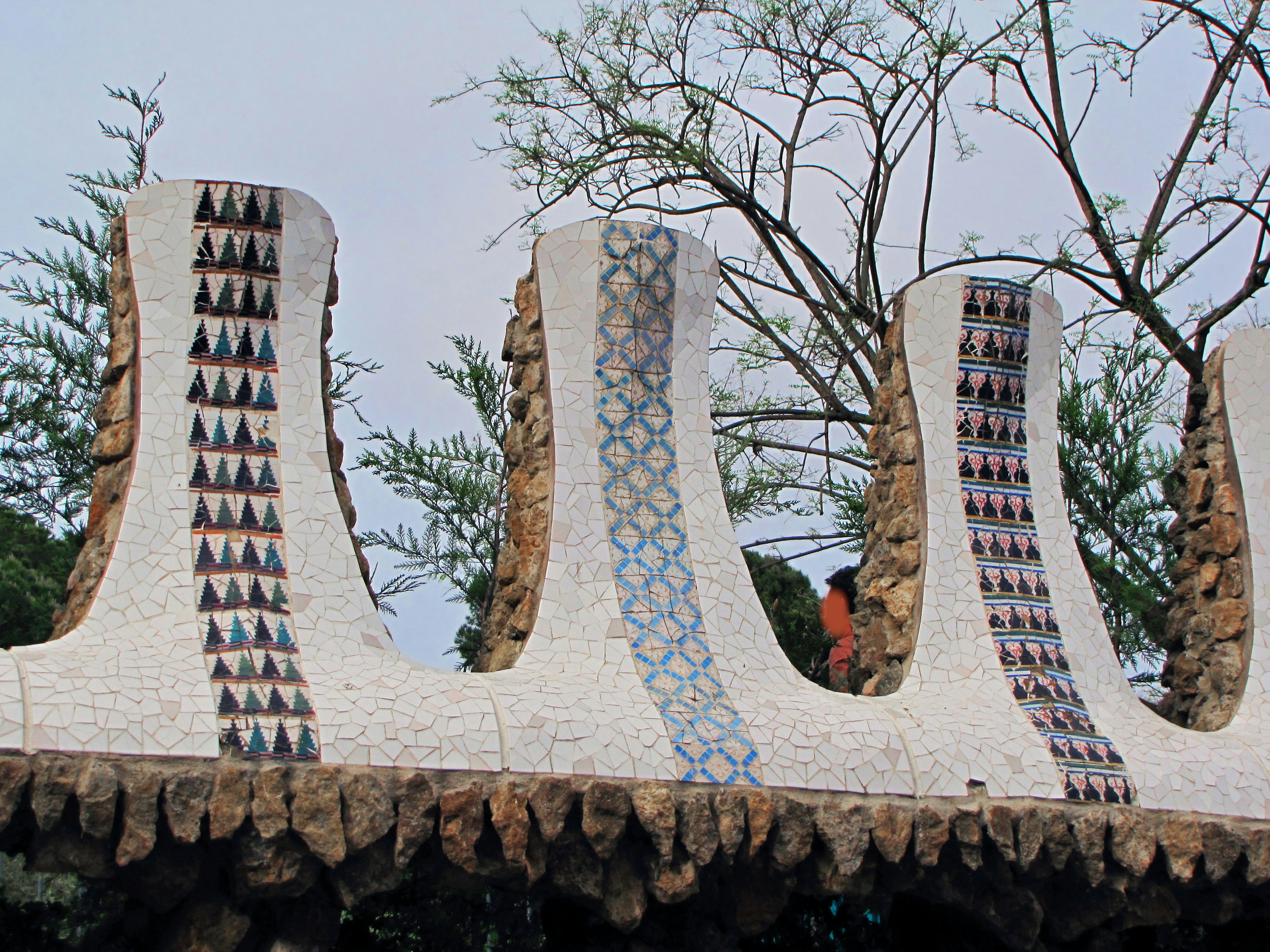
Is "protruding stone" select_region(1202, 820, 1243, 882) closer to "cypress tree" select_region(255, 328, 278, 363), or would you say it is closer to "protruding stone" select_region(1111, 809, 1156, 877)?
"protruding stone" select_region(1111, 809, 1156, 877)

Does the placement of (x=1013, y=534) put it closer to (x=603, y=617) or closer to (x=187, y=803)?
(x=603, y=617)

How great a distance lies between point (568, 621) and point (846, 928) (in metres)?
1.74

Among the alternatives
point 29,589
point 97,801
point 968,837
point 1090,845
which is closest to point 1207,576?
point 1090,845

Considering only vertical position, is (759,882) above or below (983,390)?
below

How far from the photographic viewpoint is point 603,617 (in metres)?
5.55

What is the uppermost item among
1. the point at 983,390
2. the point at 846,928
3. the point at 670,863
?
the point at 983,390

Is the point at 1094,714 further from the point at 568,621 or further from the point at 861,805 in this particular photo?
the point at 568,621

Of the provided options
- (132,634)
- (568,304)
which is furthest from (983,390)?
(132,634)

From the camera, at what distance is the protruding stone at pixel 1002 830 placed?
5.32 m

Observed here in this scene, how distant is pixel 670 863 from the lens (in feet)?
16.1

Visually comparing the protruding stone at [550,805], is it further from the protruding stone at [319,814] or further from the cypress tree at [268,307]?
the cypress tree at [268,307]

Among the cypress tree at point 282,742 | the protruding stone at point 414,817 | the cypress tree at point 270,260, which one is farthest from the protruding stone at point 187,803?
the cypress tree at point 270,260

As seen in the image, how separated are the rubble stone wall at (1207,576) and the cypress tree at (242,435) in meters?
4.21

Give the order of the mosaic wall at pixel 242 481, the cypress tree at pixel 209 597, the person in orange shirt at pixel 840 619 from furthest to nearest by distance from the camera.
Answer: the person in orange shirt at pixel 840 619
the cypress tree at pixel 209 597
the mosaic wall at pixel 242 481
